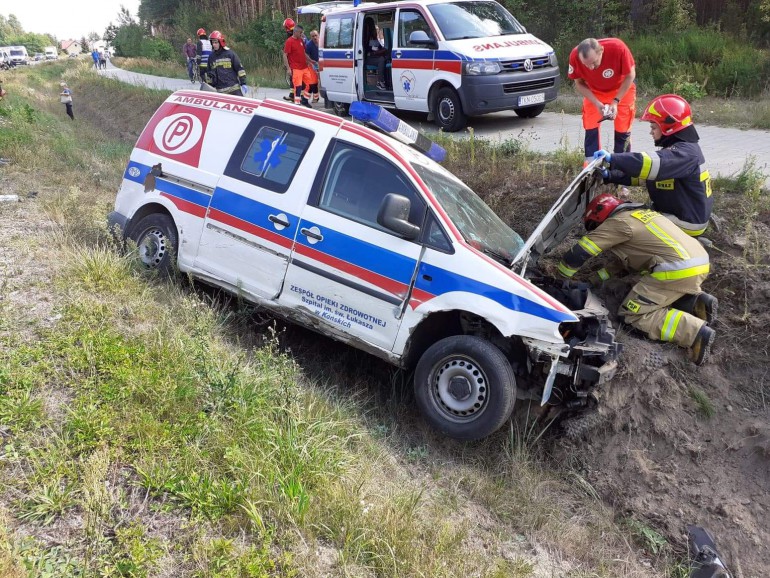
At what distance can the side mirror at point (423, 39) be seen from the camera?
9.60m

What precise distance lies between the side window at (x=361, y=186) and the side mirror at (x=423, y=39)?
5788 millimetres

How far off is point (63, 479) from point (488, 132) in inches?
324

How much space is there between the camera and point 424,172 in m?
4.64

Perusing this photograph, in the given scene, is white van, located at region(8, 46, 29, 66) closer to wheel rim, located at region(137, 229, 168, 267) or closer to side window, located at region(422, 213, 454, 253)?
wheel rim, located at region(137, 229, 168, 267)

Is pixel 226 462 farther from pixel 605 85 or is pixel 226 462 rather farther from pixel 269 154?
pixel 605 85

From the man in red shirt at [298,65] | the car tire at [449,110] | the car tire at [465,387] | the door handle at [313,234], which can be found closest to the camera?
the car tire at [465,387]

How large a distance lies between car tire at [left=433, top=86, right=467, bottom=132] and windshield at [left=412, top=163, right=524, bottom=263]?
476cm

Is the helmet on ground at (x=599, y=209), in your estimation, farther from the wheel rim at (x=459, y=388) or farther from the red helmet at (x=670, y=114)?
the wheel rim at (x=459, y=388)

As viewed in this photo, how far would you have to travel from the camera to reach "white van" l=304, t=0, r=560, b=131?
912 centimetres

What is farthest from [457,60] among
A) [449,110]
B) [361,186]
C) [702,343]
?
[702,343]

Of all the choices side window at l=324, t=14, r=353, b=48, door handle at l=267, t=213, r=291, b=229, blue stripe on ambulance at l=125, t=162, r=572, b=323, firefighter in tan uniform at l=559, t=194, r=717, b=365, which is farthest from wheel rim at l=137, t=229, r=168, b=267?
side window at l=324, t=14, r=353, b=48

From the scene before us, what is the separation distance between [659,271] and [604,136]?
439cm

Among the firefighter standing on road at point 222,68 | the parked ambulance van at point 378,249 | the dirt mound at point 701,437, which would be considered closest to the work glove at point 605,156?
the parked ambulance van at point 378,249

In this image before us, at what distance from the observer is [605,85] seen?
656 cm
